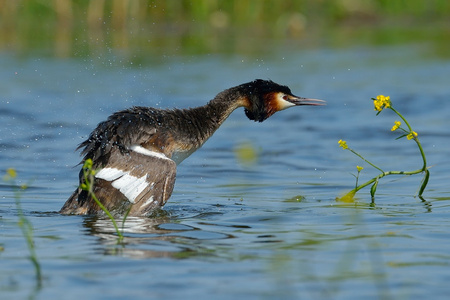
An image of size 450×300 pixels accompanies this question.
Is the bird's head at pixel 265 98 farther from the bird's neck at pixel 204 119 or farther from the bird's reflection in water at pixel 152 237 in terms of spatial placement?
the bird's reflection in water at pixel 152 237

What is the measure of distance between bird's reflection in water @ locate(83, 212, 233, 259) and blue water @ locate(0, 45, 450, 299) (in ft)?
0.05

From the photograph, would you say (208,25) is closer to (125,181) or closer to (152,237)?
(125,181)

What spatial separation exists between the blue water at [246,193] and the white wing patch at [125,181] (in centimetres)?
26

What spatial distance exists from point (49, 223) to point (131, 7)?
657 inches

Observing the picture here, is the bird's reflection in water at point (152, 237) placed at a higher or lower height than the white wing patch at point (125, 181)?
lower

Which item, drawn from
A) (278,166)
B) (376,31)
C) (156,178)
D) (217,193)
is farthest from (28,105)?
(376,31)

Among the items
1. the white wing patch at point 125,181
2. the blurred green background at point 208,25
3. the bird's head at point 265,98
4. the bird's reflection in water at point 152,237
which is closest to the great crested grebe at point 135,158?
the white wing patch at point 125,181

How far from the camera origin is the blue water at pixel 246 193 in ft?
17.5

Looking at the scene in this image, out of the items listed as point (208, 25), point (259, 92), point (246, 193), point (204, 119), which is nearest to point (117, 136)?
point (204, 119)

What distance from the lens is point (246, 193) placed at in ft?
29.3

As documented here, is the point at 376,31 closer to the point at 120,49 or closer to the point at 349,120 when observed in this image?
the point at 120,49

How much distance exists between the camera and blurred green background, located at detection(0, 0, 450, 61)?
20672 mm

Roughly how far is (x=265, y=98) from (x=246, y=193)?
1.05 m

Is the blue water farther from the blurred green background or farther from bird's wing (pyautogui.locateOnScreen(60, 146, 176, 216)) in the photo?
the blurred green background
